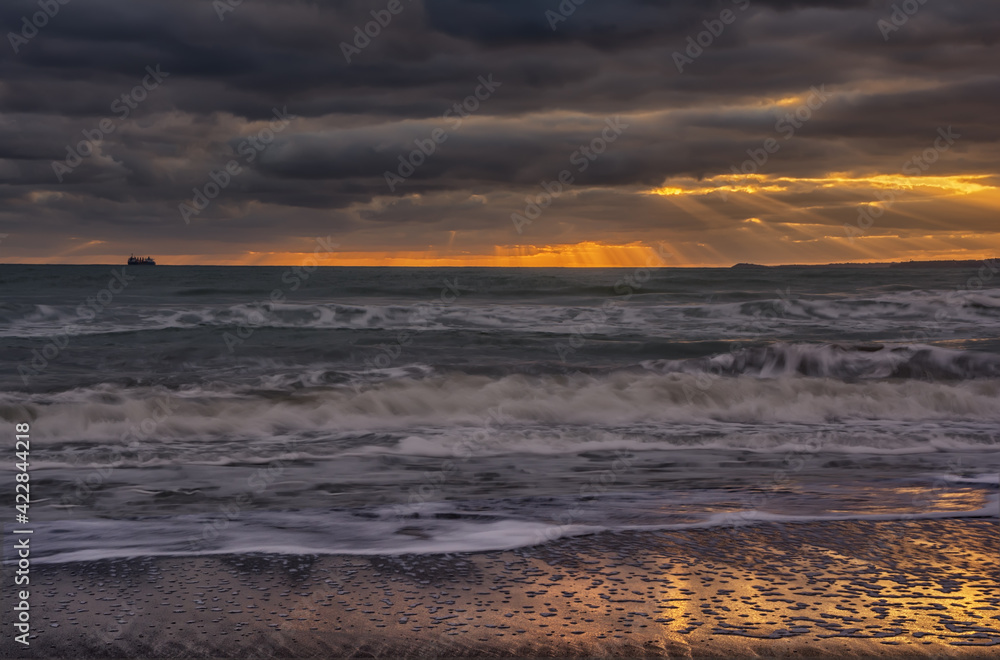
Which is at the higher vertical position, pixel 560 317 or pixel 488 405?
pixel 560 317

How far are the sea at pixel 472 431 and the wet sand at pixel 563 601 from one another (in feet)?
1.43

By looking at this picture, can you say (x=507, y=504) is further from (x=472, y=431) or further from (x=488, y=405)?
(x=488, y=405)

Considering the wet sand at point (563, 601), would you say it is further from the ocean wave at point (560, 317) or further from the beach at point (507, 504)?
the ocean wave at point (560, 317)

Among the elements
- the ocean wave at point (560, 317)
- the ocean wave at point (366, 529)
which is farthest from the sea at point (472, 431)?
the ocean wave at point (560, 317)

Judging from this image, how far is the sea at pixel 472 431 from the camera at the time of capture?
579 centimetres

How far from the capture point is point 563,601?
12.8ft

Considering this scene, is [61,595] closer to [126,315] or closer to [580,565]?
[580,565]

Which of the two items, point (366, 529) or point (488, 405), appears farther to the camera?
point (488, 405)

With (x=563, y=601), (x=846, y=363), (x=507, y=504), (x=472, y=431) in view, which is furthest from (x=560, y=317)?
(x=563, y=601)

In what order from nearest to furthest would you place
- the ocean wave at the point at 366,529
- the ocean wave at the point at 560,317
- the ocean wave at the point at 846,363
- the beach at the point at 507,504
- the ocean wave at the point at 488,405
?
1. the beach at the point at 507,504
2. the ocean wave at the point at 366,529
3. the ocean wave at the point at 488,405
4. the ocean wave at the point at 846,363
5. the ocean wave at the point at 560,317

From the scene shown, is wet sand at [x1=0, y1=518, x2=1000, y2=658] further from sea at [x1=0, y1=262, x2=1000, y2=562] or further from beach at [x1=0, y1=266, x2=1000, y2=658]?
sea at [x1=0, y1=262, x2=1000, y2=562]

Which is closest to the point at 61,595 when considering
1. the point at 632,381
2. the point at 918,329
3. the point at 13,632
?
the point at 13,632

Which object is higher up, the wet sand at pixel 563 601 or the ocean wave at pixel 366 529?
the wet sand at pixel 563 601

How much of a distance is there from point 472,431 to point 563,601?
274 inches
